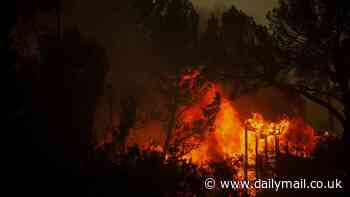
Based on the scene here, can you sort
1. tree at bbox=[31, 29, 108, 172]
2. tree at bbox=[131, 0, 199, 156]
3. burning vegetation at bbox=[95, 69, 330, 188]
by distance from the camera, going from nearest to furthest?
tree at bbox=[31, 29, 108, 172], burning vegetation at bbox=[95, 69, 330, 188], tree at bbox=[131, 0, 199, 156]

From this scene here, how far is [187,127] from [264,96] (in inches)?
818

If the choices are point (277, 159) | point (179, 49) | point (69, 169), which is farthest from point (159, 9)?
point (69, 169)

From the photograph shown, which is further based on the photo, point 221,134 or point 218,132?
point 218,132

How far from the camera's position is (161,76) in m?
31.9

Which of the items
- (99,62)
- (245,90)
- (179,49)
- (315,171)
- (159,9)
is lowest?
(315,171)

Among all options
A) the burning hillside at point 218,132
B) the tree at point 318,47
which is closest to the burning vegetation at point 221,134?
the burning hillside at point 218,132

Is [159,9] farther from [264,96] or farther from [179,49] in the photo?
[264,96]

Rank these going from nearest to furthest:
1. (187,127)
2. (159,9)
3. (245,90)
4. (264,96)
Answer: (245,90)
(187,127)
(159,9)
(264,96)

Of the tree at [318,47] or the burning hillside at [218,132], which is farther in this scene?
the burning hillside at [218,132]

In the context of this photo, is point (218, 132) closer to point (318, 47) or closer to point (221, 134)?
point (221, 134)

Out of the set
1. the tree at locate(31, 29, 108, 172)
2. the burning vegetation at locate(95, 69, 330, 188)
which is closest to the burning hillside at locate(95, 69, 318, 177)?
the burning vegetation at locate(95, 69, 330, 188)

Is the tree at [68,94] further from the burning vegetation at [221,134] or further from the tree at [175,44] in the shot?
the tree at [175,44]

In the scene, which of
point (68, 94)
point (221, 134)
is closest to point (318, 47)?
point (68, 94)

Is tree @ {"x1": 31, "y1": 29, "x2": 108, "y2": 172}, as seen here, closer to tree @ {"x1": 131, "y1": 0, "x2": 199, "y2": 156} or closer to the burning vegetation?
the burning vegetation
